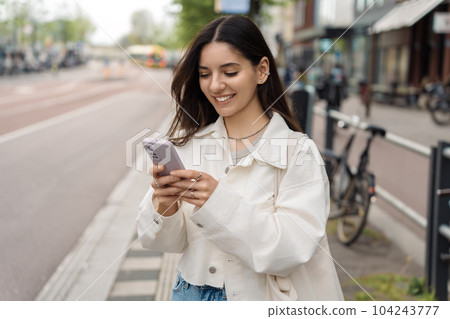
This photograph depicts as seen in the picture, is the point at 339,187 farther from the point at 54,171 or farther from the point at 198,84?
the point at 54,171

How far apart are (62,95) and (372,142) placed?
1679 centimetres

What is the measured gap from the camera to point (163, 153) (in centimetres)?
110

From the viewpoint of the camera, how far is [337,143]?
641 cm

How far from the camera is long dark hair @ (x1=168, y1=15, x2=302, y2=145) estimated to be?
130 cm

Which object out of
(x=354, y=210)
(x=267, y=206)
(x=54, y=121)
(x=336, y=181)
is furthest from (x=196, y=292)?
(x=54, y=121)

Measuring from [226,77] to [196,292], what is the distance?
0.58m

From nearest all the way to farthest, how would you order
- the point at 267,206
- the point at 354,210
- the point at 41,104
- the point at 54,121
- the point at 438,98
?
the point at 267,206
the point at 354,210
the point at 438,98
the point at 54,121
the point at 41,104

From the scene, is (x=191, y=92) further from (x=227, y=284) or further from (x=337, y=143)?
(x=337, y=143)

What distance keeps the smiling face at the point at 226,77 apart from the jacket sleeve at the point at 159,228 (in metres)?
0.29

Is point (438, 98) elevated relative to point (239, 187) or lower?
lower

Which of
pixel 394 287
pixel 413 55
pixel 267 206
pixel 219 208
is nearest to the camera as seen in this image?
pixel 219 208

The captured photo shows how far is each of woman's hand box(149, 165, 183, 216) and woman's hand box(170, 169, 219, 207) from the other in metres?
0.01

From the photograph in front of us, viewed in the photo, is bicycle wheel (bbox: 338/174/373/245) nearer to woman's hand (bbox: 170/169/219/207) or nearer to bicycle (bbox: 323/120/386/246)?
bicycle (bbox: 323/120/386/246)

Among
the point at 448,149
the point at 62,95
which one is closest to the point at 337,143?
the point at 448,149
